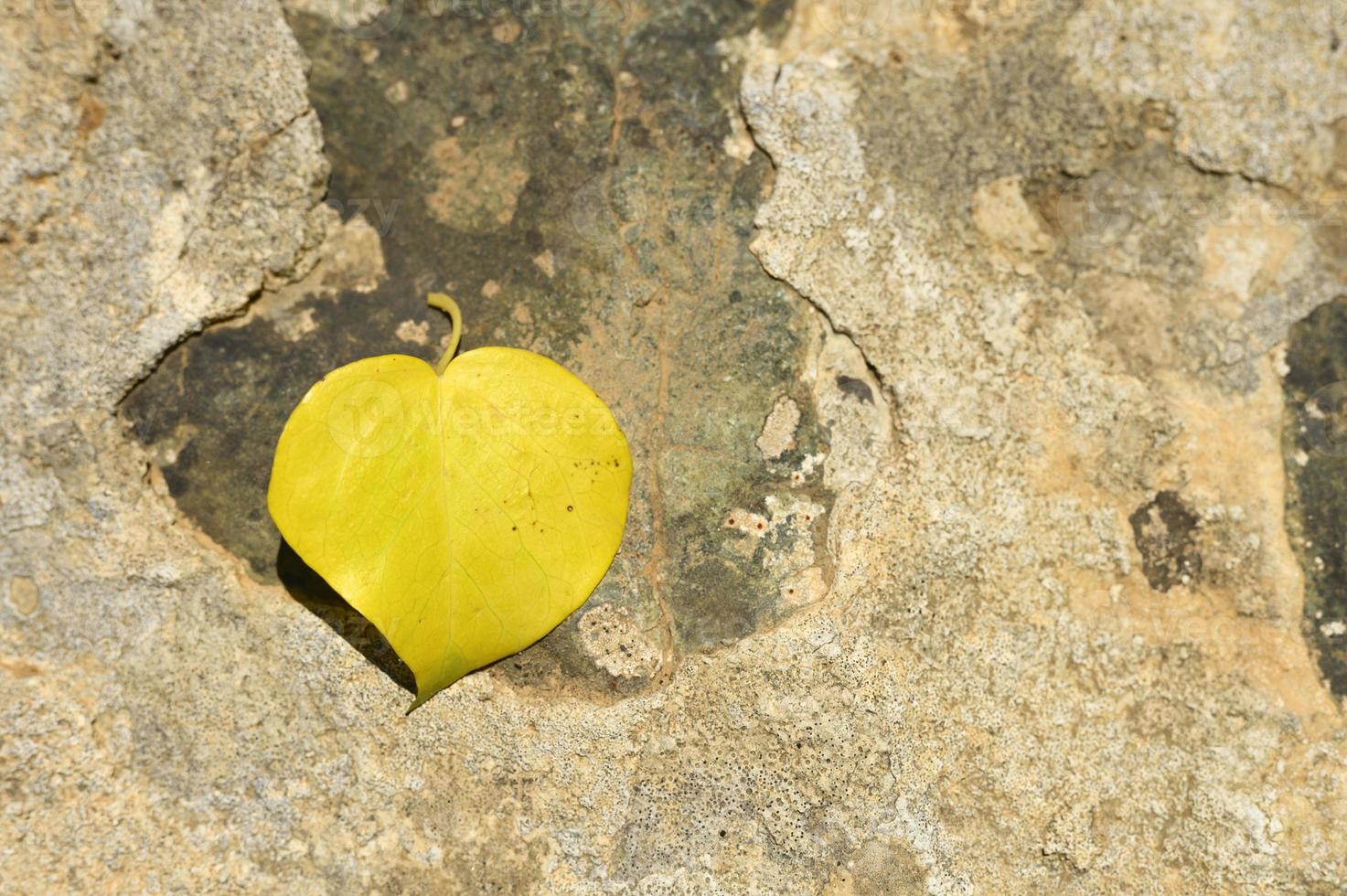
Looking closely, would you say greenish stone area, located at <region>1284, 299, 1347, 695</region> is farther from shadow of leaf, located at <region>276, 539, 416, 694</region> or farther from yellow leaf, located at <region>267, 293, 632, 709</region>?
shadow of leaf, located at <region>276, 539, 416, 694</region>

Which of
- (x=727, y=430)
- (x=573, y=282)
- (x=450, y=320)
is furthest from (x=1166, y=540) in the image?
(x=450, y=320)

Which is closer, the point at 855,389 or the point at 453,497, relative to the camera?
the point at 453,497

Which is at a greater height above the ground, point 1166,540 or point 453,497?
point 1166,540

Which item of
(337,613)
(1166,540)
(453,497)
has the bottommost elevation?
(337,613)

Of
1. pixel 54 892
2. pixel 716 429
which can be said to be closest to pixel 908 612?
pixel 716 429

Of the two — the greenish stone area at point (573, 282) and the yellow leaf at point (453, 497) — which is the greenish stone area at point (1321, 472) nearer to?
the greenish stone area at point (573, 282)

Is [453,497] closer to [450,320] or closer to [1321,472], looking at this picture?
[450,320]

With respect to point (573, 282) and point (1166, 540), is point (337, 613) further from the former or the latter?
point (1166, 540)

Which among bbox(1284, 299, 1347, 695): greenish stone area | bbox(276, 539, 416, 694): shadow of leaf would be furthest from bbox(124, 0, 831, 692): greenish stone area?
bbox(1284, 299, 1347, 695): greenish stone area
